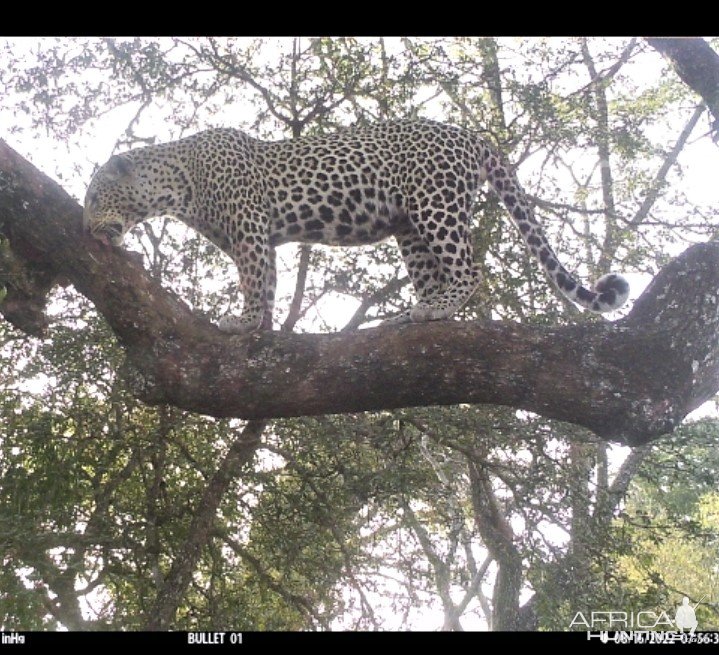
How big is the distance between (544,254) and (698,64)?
2519 millimetres

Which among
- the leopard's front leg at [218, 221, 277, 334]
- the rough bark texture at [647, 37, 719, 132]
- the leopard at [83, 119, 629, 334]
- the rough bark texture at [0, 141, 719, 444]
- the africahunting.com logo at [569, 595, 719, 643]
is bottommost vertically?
the africahunting.com logo at [569, 595, 719, 643]

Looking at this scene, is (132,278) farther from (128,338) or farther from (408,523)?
(408,523)

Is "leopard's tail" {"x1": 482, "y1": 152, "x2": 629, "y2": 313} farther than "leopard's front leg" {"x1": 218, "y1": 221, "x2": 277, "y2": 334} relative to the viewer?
No

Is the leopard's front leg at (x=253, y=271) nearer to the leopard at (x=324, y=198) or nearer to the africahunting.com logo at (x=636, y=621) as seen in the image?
the leopard at (x=324, y=198)

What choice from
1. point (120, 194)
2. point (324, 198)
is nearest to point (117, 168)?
point (120, 194)

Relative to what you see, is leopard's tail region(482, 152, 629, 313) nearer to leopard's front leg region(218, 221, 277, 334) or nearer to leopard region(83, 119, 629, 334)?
leopard region(83, 119, 629, 334)

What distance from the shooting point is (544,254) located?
5211mm

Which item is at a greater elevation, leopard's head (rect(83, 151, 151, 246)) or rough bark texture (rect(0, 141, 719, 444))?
leopard's head (rect(83, 151, 151, 246))

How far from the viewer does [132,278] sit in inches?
175

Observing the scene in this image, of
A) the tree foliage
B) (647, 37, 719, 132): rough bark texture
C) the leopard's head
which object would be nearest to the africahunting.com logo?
the tree foliage

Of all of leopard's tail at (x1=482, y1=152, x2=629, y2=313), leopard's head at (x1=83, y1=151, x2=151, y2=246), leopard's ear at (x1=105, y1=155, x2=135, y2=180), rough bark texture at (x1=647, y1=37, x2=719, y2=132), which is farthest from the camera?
rough bark texture at (x1=647, y1=37, x2=719, y2=132)

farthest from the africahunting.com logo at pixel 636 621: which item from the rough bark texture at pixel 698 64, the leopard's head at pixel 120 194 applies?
the rough bark texture at pixel 698 64

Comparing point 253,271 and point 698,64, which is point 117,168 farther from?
point 698,64

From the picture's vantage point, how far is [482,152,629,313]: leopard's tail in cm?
477
